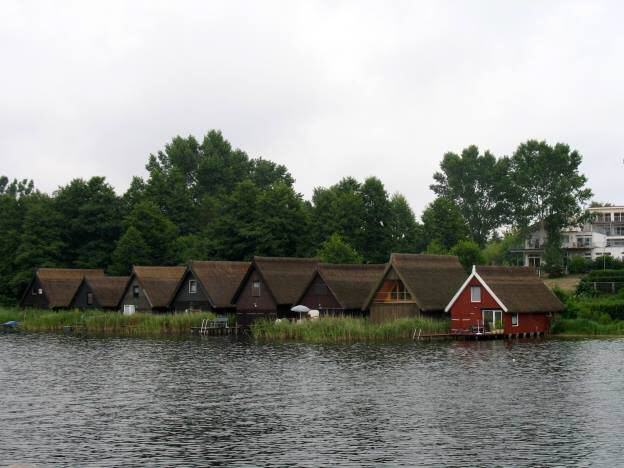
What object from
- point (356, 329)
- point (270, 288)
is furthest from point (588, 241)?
point (356, 329)

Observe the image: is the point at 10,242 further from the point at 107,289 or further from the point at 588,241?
the point at 588,241

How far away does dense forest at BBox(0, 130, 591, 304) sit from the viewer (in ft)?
351

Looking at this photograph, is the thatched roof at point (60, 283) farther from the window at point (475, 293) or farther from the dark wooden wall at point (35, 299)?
the window at point (475, 293)

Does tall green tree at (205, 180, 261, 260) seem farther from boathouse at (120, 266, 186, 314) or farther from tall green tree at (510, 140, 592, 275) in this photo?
tall green tree at (510, 140, 592, 275)

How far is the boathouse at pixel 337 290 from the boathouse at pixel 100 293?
1066 inches

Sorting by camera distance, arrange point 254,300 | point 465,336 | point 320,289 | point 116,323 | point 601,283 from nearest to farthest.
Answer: point 465,336 < point 320,289 < point 254,300 < point 116,323 < point 601,283

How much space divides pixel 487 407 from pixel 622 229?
364 feet

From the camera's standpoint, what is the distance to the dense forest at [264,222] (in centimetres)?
10688

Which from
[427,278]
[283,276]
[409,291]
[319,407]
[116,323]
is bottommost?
[319,407]

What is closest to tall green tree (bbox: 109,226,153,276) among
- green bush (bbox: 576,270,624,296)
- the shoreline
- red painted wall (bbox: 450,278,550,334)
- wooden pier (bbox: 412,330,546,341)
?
the shoreline

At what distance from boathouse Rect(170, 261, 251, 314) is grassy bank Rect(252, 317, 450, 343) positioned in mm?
17955

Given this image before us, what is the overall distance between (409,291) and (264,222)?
37.8 metres

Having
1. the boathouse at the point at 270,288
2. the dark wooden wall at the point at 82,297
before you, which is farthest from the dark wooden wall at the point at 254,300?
the dark wooden wall at the point at 82,297

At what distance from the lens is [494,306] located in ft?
227
